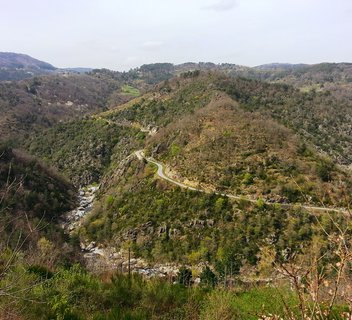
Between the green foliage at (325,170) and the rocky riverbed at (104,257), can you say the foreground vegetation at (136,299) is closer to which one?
the rocky riverbed at (104,257)

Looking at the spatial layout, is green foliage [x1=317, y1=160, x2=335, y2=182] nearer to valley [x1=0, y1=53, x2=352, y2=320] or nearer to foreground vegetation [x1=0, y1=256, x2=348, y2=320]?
valley [x1=0, y1=53, x2=352, y2=320]

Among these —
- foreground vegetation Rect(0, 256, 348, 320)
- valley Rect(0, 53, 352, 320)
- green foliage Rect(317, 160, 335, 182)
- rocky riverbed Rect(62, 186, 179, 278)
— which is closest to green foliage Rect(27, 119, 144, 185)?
valley Rect(0, 53, 352, 320)

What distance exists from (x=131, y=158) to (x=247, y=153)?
2307 cm

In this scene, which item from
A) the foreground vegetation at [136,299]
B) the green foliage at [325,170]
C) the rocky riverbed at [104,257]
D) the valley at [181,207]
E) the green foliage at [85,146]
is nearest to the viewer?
the foreground vegetation at [136,299]

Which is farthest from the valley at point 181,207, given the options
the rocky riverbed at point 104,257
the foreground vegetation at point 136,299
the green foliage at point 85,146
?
the green foliage at point 85,146

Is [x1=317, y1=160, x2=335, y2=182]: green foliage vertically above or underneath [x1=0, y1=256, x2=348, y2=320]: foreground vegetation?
underneath

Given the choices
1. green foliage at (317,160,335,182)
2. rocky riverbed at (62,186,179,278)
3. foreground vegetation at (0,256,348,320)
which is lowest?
rocky riverbed at (62,186,179,278)

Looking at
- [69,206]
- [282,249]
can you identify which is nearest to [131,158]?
[69,206]

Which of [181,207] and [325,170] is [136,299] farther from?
[325,170]

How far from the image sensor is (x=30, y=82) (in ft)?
579

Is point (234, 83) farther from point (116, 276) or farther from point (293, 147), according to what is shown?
point (116, 276)

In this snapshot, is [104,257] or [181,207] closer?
[104,257]

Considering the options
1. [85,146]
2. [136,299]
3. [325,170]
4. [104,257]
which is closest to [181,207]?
[104,257]

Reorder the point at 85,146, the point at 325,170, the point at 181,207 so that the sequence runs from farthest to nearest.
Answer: the point at 85,146, the point at 181,207, the point at 325,170
